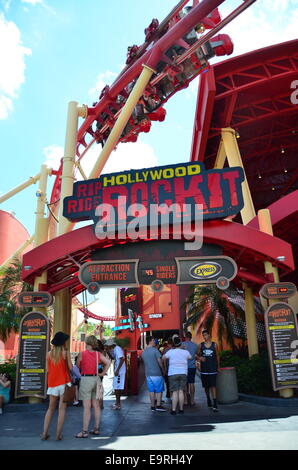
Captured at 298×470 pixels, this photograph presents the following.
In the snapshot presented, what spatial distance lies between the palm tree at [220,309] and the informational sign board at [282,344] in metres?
6.89

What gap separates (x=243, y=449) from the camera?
16.8 ft

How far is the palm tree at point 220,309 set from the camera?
57.2 feet

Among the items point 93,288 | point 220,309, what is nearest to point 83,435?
point 93,288

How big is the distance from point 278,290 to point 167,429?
524cm

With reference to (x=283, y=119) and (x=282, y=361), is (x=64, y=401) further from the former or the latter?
(x=283, y=119)

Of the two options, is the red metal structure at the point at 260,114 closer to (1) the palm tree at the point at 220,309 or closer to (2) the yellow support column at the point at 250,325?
(2) the yellow support column at the point at 250,325

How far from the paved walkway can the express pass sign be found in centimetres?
507

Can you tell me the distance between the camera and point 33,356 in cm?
1048

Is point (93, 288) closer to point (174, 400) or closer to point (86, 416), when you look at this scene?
point (174, 400)

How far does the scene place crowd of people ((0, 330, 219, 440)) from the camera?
6273 mm

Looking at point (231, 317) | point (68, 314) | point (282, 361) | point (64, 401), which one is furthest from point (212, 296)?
point (64, 401)

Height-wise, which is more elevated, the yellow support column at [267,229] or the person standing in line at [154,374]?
the yellow support column at [267,229]
